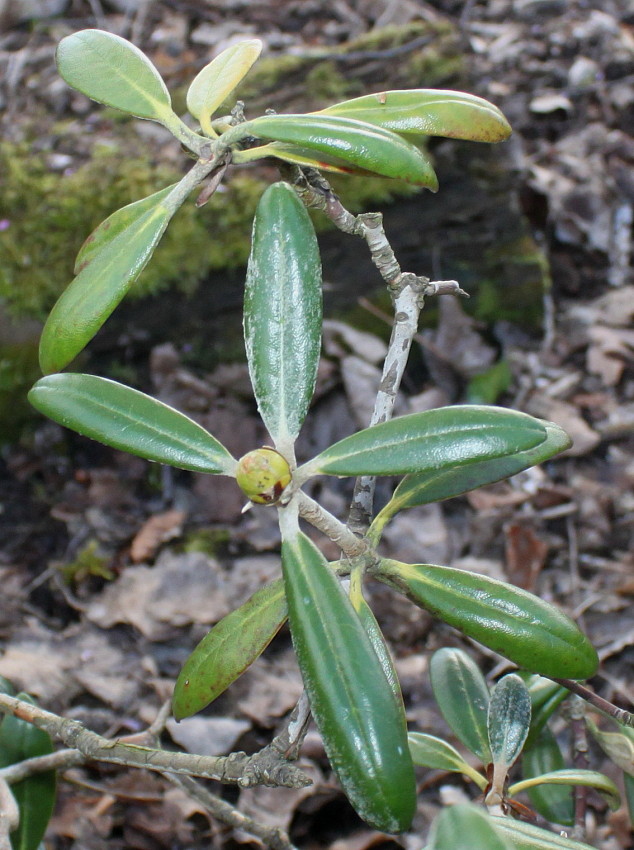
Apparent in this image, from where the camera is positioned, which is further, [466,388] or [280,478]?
[466,388]

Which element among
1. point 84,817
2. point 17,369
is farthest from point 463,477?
point 17,369

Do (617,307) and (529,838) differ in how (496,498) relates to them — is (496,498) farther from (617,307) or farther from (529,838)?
(529,838)

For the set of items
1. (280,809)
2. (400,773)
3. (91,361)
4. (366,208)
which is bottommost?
(280,809)

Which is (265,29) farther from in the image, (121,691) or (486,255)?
(121,691)

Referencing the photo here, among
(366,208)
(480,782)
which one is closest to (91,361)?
(366,208)

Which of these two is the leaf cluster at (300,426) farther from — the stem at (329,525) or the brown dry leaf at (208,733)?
the brown dry leaf at (208,733)

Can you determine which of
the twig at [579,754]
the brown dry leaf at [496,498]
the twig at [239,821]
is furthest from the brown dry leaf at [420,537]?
the twig at [239,821]

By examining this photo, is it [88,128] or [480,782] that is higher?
[88,128]
